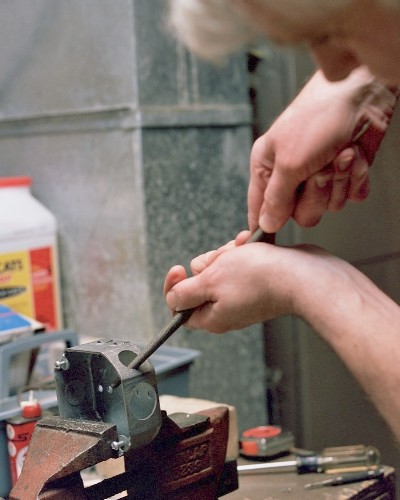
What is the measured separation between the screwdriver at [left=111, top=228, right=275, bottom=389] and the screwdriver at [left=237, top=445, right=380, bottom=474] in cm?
37

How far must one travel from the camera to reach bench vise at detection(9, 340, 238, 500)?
0.95 metres

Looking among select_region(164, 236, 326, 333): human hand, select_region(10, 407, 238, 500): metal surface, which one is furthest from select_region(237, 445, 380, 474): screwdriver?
select_region(164, 236, 326, 333): human hand

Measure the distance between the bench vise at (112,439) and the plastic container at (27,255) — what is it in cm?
60

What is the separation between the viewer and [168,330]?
41.4 inches

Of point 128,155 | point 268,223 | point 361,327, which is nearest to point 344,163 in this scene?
point 268,223

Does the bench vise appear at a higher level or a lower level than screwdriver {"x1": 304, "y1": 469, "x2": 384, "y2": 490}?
higher

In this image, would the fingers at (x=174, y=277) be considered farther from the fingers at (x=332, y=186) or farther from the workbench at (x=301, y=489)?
the workbench at (x=301, y=489)

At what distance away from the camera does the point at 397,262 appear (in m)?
2.02

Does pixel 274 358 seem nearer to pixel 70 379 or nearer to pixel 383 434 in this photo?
pixel 383 434

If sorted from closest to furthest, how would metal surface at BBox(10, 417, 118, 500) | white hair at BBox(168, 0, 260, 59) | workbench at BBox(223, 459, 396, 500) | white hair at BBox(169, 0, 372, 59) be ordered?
white hair at BBox(169, 0, 372, 59) < white hair at BBox(168, 0, 260, 59) < metal surface at BBox(10, 417, 118, 500) < workbench at BBox(223, 459, 396, 500)

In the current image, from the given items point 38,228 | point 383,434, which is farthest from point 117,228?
point 383,434

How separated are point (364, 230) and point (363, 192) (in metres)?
0.78

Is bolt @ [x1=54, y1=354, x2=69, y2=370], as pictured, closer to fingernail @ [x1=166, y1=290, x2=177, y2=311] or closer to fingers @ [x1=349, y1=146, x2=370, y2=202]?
fingernail @ [x1=166, y1=290, x2=177, y2=311]

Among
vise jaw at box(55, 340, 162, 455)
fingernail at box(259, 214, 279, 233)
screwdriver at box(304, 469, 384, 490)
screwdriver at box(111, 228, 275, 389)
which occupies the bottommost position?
screwdriver at box(304, 469, 384, 490)
